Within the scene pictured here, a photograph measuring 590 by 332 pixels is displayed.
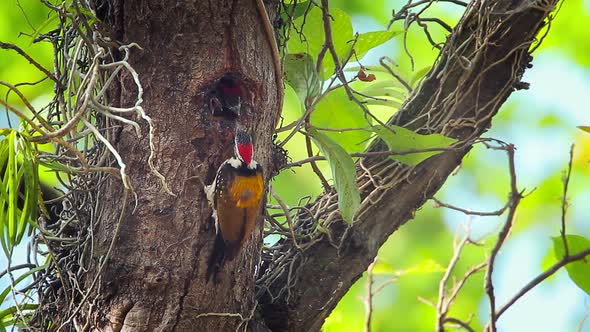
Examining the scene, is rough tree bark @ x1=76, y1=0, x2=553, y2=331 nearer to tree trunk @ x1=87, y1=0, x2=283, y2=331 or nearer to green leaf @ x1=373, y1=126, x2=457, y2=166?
tree trunk @ x1=87, y1=0, x2=283, y2=331

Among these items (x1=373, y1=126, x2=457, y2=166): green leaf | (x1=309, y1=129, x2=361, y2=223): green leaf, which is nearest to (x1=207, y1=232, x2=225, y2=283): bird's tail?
(x1=309, y1=129, x2=361, y2=223): green leaf

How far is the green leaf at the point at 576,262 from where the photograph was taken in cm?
154

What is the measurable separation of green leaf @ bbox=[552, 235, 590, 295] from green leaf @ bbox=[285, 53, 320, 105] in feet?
1.92

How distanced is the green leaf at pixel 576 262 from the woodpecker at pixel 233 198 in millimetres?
697

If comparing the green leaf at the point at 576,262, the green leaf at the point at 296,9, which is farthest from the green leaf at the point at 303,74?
the green leaf at the point at 576,262

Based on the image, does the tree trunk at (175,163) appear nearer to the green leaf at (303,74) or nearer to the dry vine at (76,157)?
the dry vine at (76,157)

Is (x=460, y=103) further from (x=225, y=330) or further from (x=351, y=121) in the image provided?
(x=225, y=330)

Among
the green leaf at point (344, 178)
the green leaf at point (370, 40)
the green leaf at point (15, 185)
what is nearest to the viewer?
the green leaf at point (15, 185)

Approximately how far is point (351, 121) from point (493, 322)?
1.60ft

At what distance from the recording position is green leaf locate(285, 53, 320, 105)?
4.49 feet

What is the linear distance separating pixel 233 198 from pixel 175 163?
4.2 inches

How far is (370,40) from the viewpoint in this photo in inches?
58.0

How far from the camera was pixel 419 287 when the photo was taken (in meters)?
2.96

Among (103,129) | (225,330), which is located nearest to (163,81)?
(103,129)
